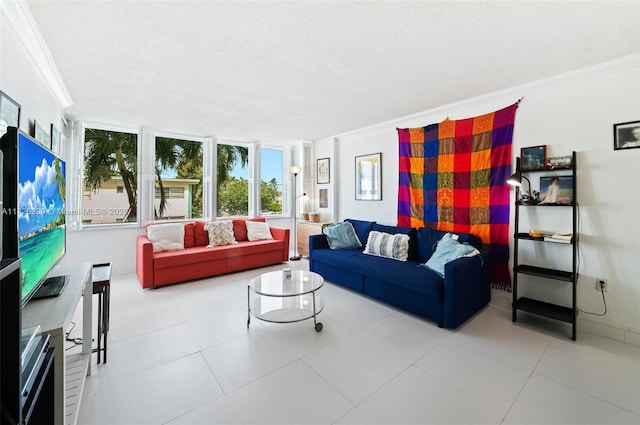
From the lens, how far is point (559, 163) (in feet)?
8.65

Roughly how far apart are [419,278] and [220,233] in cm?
326

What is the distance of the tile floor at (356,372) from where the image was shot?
1.61 m

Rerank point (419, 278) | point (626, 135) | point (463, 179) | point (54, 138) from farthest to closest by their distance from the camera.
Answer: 1. point (463, 179)
2. point (54, 138)
3. point (419, 278)
4. point (626, 135)

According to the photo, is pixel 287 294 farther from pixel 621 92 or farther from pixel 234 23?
pixel 621 92

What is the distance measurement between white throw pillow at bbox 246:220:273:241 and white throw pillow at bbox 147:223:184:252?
1114 mm

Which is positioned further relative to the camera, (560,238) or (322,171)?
(322,171)

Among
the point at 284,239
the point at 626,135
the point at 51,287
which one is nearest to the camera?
the point at 51,287

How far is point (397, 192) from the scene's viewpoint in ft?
13.7

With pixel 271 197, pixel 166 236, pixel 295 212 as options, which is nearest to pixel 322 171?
pixel 295 212

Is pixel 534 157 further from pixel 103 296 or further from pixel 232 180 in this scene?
pixel 232 180

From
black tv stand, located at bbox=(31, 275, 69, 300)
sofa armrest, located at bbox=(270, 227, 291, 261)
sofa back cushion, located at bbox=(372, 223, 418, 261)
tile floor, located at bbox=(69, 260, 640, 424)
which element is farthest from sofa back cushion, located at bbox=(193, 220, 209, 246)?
sofa back cushion, located at bbox=(372, 223, 418, 261)

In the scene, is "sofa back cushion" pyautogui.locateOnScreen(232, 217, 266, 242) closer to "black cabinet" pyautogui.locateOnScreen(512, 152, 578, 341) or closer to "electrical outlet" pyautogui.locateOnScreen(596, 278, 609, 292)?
"black cabinet" pyautogui.locateOnScreen(512, 152, 578, 341)

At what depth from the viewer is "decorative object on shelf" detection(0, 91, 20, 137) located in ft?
5.47

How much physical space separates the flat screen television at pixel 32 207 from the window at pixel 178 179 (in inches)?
121
